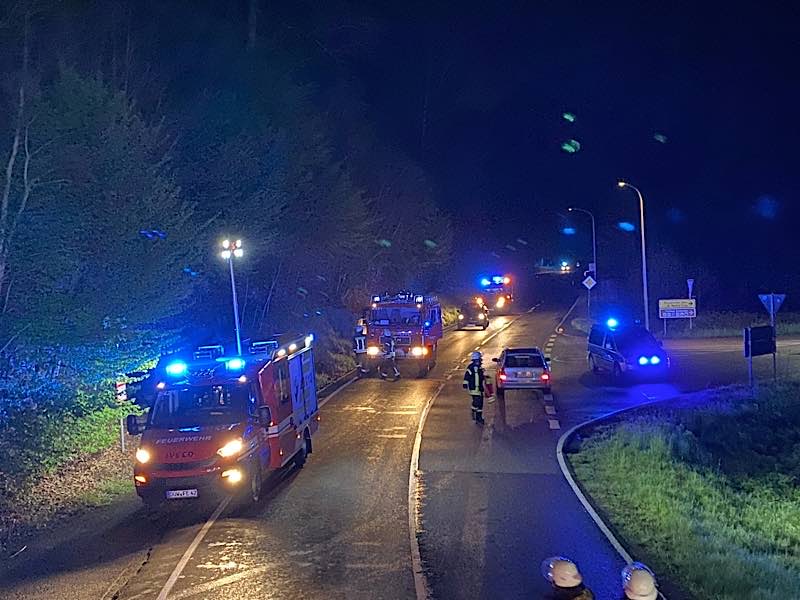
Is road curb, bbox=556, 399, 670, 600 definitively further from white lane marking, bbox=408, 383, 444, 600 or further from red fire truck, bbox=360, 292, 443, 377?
red fire truck, bbox=360, 292, 443, 377

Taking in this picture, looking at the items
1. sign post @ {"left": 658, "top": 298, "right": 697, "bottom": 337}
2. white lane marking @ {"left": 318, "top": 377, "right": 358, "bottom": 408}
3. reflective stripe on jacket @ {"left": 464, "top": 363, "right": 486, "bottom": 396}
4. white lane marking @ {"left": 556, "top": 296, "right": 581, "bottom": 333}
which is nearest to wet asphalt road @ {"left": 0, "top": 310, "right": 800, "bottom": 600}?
reflective stripe on jacket @ {"left": 464, "top": 363, "right": 486, "bottom": 396}

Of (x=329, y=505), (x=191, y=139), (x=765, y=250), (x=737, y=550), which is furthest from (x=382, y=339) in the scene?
(x=765, y=250)

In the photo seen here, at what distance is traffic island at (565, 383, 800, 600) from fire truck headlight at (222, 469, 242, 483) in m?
5.22

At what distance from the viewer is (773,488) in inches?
690

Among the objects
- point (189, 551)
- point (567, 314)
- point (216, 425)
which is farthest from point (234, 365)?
point (567, 314)

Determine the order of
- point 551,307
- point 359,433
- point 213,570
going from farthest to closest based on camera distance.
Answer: point 551,307
point 359,433
point 213,570

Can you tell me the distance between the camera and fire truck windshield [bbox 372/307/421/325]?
29.3m

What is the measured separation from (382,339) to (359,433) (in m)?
10.1

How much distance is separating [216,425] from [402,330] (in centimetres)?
1643

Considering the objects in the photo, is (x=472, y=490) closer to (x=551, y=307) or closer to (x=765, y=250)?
(x=765, y=250)

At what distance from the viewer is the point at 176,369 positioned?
13.7 m

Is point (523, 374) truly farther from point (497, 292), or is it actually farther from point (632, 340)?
point (497, 292)

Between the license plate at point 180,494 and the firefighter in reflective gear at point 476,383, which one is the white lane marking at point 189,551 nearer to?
the license plate at point 180,494

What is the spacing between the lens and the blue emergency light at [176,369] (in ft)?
44.8
